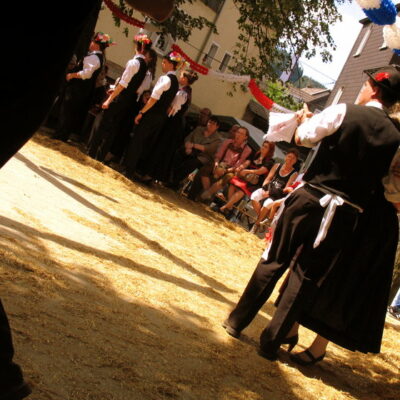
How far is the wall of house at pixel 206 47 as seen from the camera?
1073 inches

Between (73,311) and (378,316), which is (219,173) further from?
(73,311)

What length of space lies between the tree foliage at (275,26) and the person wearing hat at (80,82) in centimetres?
583

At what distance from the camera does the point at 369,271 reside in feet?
13.1

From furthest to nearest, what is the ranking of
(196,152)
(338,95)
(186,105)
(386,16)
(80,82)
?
(338,95)
(196,152)
(80,82)
(186,105)
(386,16)

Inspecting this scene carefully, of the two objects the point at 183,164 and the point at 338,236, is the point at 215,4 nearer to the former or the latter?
the point at 183,164

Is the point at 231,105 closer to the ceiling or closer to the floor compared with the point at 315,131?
closer to the ceiling

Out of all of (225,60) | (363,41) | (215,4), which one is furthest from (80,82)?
(363,41)

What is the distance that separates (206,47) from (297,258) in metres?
27.7

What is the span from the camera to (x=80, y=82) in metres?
10.4

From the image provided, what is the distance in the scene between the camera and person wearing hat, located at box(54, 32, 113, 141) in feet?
32.8

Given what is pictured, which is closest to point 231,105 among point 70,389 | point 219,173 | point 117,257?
point 219,173

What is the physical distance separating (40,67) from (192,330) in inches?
96.3

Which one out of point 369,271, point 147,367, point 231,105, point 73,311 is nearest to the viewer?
point 147,367

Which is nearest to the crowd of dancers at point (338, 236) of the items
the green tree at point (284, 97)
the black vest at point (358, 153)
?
the black vest at point (358, 153)
